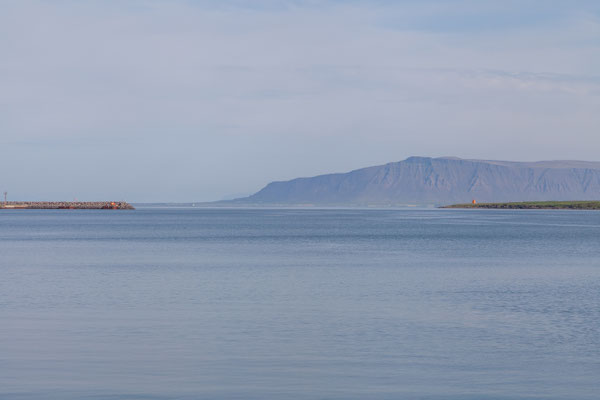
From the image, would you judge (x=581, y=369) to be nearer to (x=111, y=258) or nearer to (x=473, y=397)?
(x=473, y=397)

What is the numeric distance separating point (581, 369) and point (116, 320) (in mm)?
12324

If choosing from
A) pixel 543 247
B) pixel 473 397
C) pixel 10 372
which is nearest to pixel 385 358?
pixel 473 397

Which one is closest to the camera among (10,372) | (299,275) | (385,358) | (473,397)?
(473,397)

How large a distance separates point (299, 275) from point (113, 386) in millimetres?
22992

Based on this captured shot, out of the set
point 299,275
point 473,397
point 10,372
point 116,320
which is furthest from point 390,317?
point 299,275

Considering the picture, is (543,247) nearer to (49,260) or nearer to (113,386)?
(49,260)

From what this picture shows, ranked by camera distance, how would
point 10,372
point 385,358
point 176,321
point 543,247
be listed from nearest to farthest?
1. point 10,372
2. point 385,358
3. point 176,321
4. point 543,247

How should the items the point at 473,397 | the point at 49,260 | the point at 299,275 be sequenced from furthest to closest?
the point at 49,260
the point at 299,275
the point at 473,397

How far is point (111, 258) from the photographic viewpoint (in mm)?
48594

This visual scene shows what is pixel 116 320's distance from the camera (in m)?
22.4

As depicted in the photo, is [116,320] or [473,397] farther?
[116,320]

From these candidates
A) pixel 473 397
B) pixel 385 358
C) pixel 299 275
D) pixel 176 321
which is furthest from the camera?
pixel 299 275

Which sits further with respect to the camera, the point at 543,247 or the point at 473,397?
the point at 543,247

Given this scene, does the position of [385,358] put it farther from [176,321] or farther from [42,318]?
[42,318]
